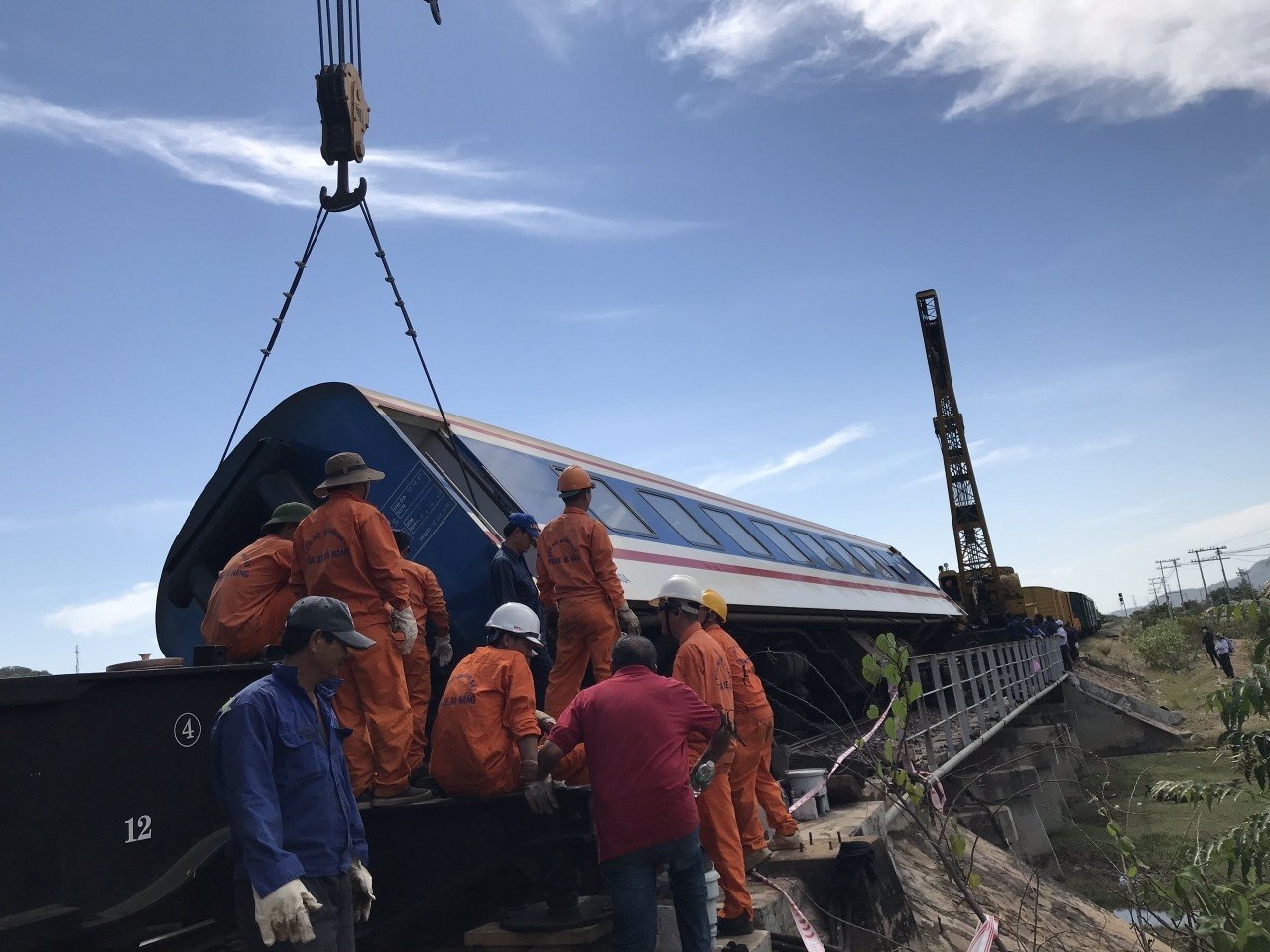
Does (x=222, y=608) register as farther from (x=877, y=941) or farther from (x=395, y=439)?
(x=877, y=941)

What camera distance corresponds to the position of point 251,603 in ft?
15.9

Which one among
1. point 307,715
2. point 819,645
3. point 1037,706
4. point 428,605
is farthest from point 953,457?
point 307,715

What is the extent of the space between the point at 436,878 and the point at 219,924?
1032mm

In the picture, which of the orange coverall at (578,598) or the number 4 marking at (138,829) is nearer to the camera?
the number 4 marking at (138,829)

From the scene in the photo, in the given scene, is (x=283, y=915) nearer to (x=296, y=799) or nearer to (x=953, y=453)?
(x=296, y=799)

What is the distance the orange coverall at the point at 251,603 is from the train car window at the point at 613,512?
270 centimetres

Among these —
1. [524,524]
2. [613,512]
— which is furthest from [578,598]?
[613,512]

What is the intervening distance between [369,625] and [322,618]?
1660 millimetres

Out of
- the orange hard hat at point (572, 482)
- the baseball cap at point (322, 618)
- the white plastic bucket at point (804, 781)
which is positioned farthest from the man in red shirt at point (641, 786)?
the white plastic bucket at point (804, 781)

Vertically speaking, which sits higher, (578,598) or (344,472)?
(344,472)

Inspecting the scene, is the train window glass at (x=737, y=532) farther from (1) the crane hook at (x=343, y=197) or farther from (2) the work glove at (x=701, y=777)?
(2) the work glove at (x=701, y=777)

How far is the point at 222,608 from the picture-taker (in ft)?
15.7

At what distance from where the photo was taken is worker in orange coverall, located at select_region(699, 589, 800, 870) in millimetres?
5262

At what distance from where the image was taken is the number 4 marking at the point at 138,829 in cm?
350
